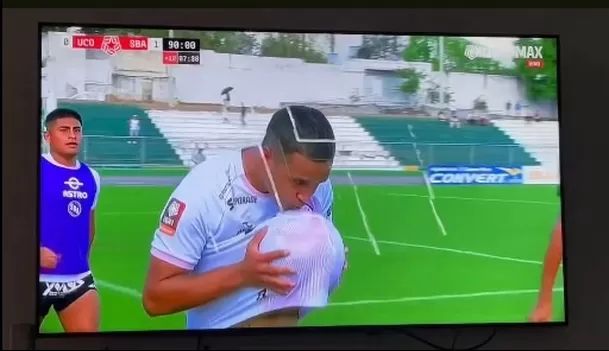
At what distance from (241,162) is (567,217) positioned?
50.1 inches

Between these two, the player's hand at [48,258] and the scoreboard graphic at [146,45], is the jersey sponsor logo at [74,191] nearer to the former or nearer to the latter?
the player's hand at [48,258]

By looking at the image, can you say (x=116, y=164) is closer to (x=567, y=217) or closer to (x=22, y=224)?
(x=22, y=224)

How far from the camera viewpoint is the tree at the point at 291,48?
111 inches

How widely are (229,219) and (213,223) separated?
6 centimetres

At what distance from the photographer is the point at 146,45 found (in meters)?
2.78

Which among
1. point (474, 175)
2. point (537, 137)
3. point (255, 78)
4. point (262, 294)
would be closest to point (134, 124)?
point (255, 78)

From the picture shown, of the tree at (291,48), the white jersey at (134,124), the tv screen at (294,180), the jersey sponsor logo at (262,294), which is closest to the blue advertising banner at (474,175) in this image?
the tv screen at (294,180)

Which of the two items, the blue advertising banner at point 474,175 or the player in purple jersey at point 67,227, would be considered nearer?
the player in purple jersey at point 67,227

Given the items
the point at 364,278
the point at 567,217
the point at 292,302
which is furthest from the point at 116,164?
the point at 567,217

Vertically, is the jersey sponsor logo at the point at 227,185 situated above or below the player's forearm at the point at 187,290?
above

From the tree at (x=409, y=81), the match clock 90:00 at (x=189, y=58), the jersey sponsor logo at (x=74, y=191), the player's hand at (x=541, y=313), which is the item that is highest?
the match clock 90:00 at (x=189, y=58)

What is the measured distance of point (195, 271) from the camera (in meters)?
2.70

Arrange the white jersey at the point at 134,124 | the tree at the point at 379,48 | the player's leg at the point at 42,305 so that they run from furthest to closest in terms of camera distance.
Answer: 1. the tree at the point at 379,48
2. the white jersey at the point at 134,124
3. the player's leg at the point at 42,305

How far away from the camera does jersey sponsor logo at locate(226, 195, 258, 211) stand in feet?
8.98
